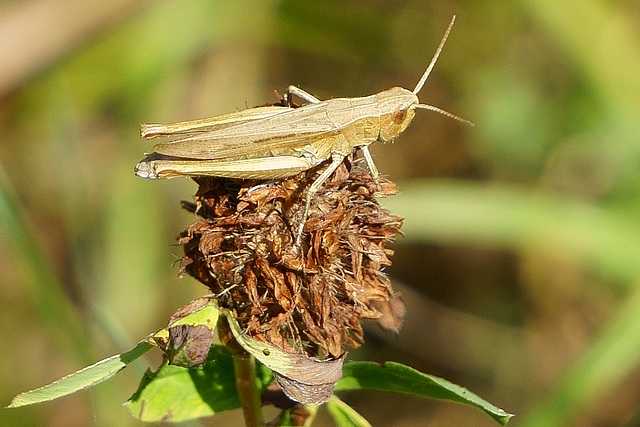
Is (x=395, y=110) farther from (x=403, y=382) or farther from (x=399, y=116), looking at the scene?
(x=403, y=382)

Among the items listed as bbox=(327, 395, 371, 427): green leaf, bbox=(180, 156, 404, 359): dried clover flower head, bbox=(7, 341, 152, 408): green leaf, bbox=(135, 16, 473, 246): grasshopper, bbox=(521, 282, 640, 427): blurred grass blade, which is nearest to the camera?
bbox=(7, 341, 152, 408): green leaf

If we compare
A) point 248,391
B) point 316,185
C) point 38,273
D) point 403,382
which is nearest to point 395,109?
point 316,185

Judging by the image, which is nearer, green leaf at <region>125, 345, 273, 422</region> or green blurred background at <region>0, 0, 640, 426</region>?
green leaf at <region>125, 345, 273, 422</region>

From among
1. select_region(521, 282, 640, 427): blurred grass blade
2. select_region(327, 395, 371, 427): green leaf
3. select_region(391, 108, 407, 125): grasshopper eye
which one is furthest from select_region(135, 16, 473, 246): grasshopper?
select_region(521, 282, 640, 427): blurred grass blade

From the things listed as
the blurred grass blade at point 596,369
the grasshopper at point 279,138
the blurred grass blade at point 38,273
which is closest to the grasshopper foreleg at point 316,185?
the grasshopper at point 279,138

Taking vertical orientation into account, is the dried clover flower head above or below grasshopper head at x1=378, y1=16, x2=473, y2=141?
below

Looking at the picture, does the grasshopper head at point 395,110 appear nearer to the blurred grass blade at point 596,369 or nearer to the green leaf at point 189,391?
the green leaf at point 189,391

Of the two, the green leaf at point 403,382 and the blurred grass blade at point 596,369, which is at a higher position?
the green leaf at point 403,382

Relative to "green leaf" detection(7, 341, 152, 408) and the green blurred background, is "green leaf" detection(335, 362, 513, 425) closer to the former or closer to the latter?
"green leaf" detection(7, 341, 152, 408)
